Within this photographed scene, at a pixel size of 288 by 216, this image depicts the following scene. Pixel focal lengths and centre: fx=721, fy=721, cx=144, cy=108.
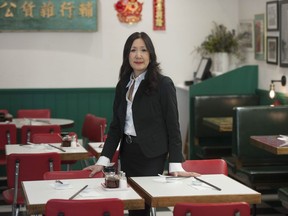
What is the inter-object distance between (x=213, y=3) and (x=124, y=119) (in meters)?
5.97

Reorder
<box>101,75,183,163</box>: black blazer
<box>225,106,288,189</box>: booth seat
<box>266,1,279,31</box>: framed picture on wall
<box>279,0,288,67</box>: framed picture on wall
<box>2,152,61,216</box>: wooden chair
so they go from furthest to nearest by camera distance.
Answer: <box>266,1,279,31</box>: framed picture on wall < <box>279,0,288,67</box>: framed picture on wall < <box>225,106,288,189</box>: booth seat < <box>2,152,61,216</box>: wooden chair < <box>101,75,183,163</box>: black blazer

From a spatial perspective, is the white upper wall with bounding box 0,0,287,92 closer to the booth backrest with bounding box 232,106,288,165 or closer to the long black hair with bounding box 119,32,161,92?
the booth backrest with bounding box 232,106,288,165

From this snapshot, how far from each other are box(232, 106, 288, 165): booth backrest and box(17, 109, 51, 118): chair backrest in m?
2.74

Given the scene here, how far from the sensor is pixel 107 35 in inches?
406

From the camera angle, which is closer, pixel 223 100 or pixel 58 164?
pixel 58 164

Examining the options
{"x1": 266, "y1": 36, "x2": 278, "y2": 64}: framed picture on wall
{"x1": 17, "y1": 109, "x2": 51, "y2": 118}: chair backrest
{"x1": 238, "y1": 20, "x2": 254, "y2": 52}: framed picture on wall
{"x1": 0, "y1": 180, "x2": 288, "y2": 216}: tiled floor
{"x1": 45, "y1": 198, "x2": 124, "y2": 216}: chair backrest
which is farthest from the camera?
{"x1": 238, "y1": 20, "x2": 254, "y2": 52}: framed picture on wall

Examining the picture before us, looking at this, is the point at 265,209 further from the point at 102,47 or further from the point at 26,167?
the point at 102,47

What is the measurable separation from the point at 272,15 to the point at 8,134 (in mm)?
3630

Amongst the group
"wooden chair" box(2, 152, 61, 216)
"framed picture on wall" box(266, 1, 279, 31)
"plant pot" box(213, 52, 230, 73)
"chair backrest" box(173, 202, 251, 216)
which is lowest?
"wooden chair" box(2, 152, 61, 216)

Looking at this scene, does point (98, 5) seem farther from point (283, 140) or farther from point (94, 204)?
point (94, 204)

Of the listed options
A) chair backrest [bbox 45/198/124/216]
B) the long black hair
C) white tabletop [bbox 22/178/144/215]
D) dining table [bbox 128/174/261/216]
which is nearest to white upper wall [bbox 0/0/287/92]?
the long black hair

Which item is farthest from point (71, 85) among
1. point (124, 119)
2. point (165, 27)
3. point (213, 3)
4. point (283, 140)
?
point (124, 119)

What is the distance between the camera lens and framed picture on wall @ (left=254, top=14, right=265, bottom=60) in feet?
31.4

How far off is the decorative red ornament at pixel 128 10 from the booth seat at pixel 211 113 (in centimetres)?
158
